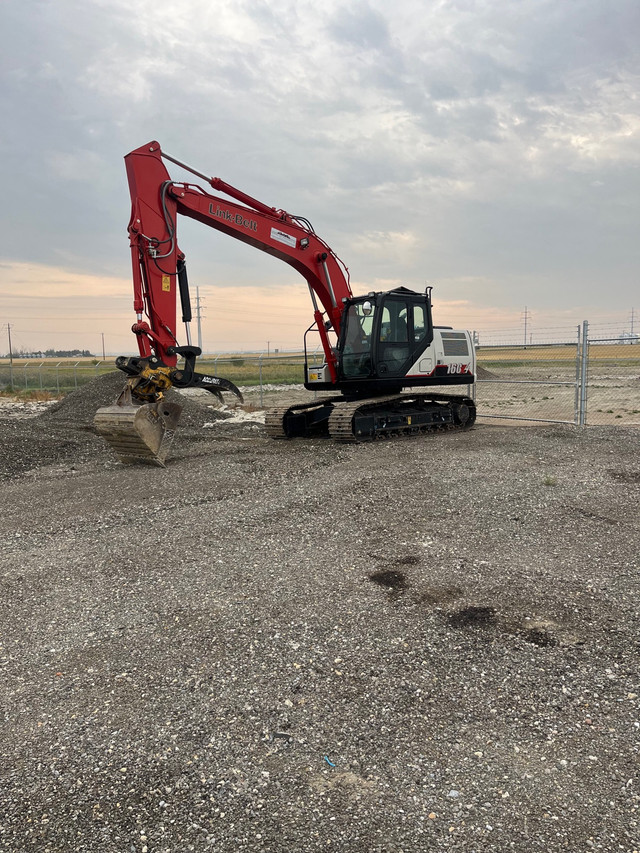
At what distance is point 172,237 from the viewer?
9719 mm

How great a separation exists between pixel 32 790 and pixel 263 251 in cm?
1041

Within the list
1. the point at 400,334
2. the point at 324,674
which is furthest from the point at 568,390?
the point at 324,674

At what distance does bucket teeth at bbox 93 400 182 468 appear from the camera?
904cm

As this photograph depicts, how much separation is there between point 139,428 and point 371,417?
4.53 metres

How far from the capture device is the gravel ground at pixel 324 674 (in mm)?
2566

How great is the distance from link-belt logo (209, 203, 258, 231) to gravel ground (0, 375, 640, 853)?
220 inches

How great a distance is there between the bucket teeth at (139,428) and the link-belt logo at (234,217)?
3542 mm

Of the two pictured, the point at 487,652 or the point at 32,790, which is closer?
the point at 32,790

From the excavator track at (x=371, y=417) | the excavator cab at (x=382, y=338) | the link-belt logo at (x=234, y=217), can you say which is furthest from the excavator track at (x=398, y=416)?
the link-belt logo at (x=234, y=217)

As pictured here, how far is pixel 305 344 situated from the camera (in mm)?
12836

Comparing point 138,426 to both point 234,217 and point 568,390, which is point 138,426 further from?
point 568,390

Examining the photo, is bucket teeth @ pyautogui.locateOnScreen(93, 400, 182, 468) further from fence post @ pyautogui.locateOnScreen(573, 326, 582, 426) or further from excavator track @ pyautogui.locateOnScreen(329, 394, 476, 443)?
fence post @ pyautogui.locateOnScreen(573, 326, 582, 426)

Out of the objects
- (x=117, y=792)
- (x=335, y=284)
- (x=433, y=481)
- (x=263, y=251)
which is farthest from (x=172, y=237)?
(x=117, y=792)

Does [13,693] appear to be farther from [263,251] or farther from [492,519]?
[263,251]
